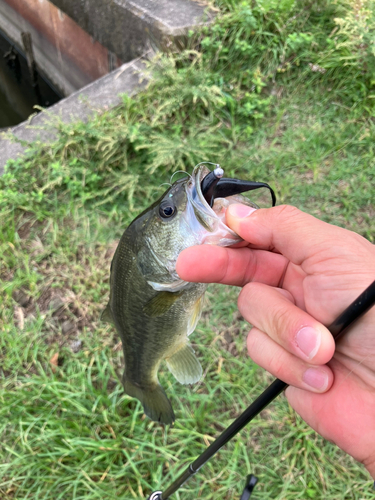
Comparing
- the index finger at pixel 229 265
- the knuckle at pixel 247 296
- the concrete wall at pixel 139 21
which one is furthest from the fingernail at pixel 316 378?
the concrete wall at pixel 139 21

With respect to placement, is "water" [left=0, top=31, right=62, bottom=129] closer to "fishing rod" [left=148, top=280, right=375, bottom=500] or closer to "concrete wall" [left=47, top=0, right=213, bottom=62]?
"concrete wall" [left=47, top=0, right=213, bottom=62]

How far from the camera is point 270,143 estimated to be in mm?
3660

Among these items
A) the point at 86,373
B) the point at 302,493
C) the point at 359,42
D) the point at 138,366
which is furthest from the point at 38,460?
the point at 359,42

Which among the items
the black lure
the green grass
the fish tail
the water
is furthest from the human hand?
the water

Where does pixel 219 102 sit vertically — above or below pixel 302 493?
above

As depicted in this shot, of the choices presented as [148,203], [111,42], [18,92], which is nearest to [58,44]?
[18,92]

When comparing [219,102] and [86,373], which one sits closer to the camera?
[86,373]

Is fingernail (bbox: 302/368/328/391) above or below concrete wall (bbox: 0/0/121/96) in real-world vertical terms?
below

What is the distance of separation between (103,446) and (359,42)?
4.55 metres

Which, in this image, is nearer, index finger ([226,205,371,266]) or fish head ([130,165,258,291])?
index finger ([226,205,371,266])

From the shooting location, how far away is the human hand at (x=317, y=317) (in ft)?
3.88

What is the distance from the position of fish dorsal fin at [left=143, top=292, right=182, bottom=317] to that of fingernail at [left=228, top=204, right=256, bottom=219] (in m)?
0.50

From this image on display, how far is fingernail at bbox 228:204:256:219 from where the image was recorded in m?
1.32

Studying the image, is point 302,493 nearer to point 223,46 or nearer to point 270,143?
point 270,143
